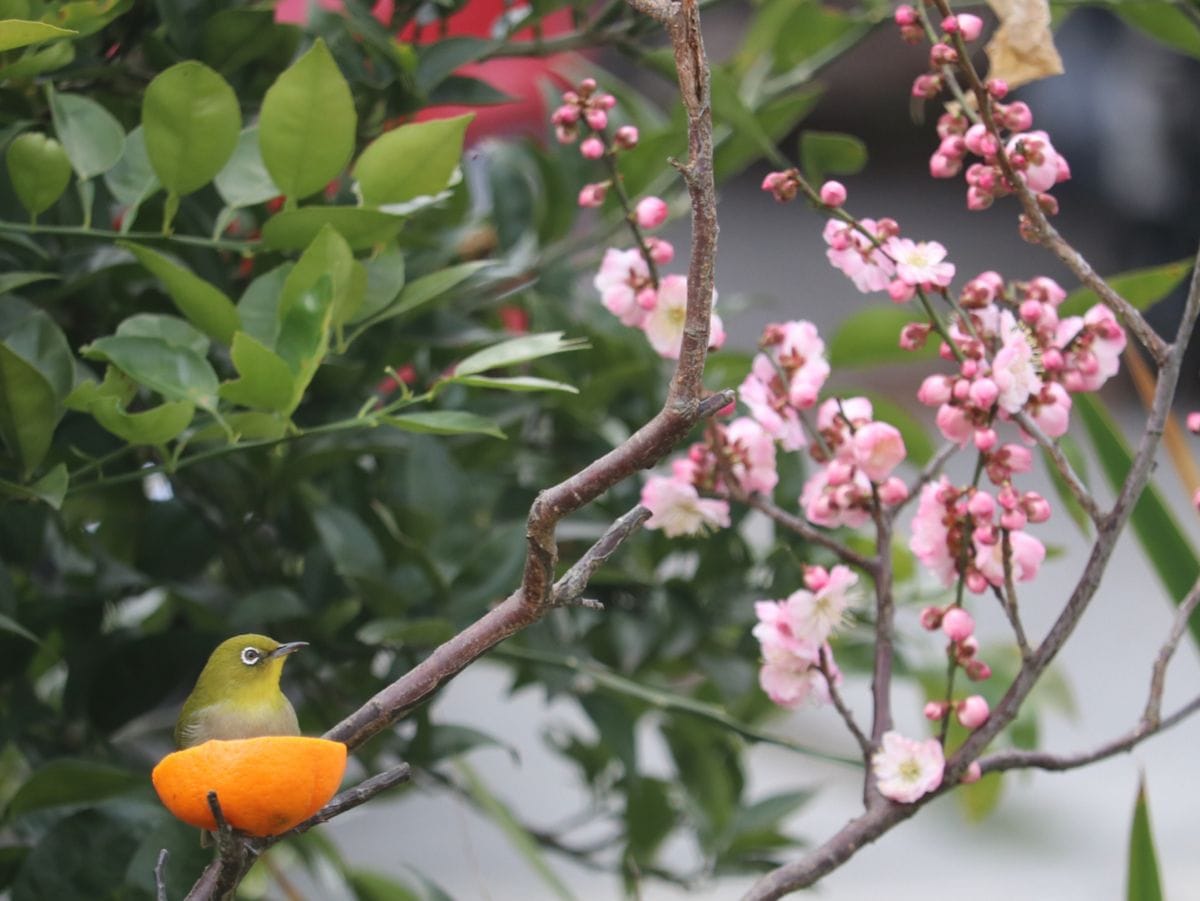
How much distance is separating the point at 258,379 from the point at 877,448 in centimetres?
16

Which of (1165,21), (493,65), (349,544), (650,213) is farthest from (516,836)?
(493,65)

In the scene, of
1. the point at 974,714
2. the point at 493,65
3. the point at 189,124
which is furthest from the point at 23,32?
the point at 493,65

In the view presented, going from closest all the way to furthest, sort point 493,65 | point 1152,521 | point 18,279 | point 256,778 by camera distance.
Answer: point 256,778 < point 18,279 < point 1152,521 < point 493,65

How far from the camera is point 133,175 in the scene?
37 cm

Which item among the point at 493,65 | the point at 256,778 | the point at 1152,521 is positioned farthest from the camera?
the point at 493,65

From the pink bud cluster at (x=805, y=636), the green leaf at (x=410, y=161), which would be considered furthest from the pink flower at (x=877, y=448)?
the green leaf at (x=410, y=161)

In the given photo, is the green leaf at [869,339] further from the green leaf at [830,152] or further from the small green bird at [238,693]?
the small green bird at [238,693]

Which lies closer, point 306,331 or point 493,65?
point 306,331

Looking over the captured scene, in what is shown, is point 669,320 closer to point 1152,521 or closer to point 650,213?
point 650,213

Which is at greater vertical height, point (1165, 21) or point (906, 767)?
point (1165, 21)

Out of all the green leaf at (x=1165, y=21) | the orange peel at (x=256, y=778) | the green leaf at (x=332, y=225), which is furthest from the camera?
the green leaf at (x=1165, y=21)

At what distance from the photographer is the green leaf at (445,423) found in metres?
0.33

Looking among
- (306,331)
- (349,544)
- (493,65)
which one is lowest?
(493,65)

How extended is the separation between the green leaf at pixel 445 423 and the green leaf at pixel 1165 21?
0.27 meters
